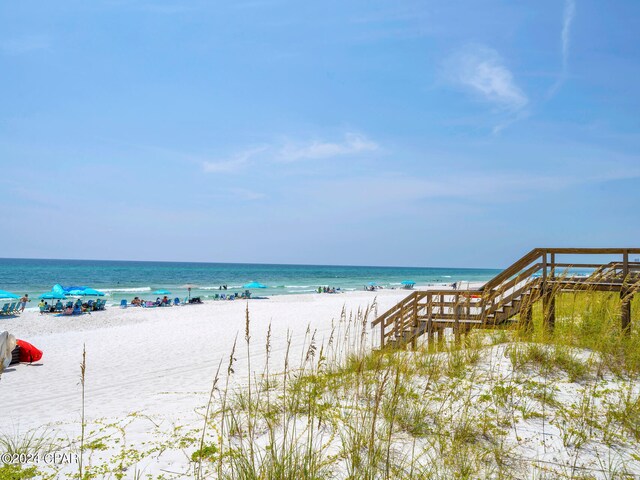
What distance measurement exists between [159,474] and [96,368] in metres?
10.2

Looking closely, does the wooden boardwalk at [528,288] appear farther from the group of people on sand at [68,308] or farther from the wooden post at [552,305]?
the group of people on sand at [68,308]

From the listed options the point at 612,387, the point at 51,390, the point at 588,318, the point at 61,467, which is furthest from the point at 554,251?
the point at 51,390

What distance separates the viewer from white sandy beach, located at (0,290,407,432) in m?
7.05

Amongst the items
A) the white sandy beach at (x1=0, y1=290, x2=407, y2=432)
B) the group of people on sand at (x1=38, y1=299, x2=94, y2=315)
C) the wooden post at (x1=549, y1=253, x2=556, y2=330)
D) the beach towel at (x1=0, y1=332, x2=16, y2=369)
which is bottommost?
the group of people on sand at (x1=38, y1=299, x2=94, y2=315)

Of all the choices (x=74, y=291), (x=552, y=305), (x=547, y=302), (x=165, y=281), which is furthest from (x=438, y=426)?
Result: (x=165, y=281)

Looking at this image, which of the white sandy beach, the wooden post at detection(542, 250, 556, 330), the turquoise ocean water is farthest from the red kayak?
the turquoise ocean water

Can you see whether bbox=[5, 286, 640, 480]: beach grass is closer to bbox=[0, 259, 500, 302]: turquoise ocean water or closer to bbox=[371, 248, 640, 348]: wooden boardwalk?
bbox=[371, 248, 640, 348]: wooden boardwalk

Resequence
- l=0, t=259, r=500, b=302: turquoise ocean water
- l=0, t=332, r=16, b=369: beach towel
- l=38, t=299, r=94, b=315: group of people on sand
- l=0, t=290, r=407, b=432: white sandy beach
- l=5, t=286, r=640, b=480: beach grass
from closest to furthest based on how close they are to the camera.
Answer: l=5, t=286, r=640, b=480: beach grass
l=0, t=290, r=407, b=432: white sandy beach
l=0, t=332, r=16, b=369: beach towel
l=38, t=299, r=94, b=315: group of people on sand
l=0, t=259, r=500, b=302: turquoise ocean water

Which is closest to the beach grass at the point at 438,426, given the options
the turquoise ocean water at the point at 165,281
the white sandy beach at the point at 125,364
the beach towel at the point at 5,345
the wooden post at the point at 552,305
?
the white sandy beach at the point at 125,364

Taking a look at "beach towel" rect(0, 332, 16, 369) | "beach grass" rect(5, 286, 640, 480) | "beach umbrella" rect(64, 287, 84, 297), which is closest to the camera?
"beach grass" rect(5, 286, 640, 480)

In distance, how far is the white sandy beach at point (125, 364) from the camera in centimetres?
705

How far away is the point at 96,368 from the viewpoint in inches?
480

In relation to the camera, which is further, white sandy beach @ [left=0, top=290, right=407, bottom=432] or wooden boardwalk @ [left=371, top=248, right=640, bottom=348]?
wooden boardwalk @ [left=371, top=248, right=640, bottom=348]

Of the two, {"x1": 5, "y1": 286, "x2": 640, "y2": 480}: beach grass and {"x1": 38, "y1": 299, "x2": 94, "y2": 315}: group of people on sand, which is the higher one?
{"x1": 5, "y1": 286, "x2": 640, "y2": 480}: beach grass
